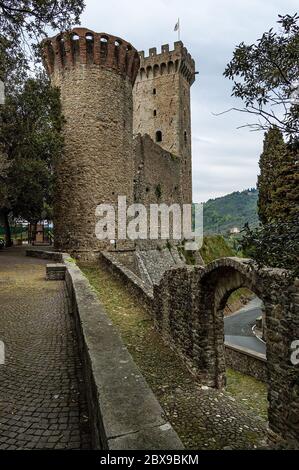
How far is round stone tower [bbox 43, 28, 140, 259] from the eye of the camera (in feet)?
50.6

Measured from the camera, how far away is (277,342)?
14.3 feet

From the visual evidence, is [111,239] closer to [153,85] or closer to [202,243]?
[202,243]

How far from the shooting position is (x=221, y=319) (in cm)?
663

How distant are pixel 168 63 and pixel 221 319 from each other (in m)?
32.0

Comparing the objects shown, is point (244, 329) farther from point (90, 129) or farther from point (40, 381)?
point (40, 381)

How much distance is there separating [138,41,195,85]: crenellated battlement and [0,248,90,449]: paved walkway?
31.1 m

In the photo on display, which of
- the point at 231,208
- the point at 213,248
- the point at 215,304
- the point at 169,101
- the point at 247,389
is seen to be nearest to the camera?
the point at 215,304

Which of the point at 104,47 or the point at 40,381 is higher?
the point at 104,47

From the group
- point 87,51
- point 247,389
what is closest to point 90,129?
point 87,51

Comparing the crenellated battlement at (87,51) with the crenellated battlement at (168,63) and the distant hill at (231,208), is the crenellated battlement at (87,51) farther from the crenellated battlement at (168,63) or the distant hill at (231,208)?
the distant hill at (231,208)

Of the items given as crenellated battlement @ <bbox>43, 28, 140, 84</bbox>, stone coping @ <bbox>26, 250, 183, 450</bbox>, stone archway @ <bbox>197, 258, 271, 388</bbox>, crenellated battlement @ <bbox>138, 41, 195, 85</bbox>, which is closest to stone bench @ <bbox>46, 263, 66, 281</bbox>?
stone archway @ <bbox>197, 258, 271, 388</bbox>

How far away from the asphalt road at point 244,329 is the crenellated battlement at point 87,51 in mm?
15261

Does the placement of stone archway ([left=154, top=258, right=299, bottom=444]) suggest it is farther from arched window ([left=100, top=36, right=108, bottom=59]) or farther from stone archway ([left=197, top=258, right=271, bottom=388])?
arched window ([left=100, top=36, right=108, bottom=59])

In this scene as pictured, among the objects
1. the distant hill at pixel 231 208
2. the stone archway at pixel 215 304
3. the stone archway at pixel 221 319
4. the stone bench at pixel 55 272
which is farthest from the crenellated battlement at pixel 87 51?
the distant hill at pixel 231 208
